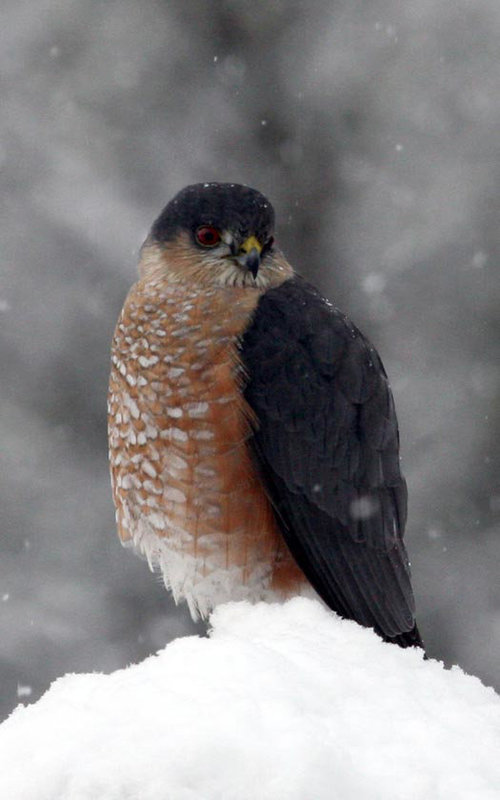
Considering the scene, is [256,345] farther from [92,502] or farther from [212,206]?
[92,502]

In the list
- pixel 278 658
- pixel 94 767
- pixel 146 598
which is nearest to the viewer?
pixel 94 767

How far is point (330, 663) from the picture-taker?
6.66ft

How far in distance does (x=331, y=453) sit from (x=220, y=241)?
33.2 inches

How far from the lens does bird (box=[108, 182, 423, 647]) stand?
3754 mm

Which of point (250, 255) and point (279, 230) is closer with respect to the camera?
point (250, 255)

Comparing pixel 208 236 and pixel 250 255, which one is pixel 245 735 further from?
pixel 208 236

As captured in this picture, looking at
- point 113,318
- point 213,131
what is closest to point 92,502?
point 113,318

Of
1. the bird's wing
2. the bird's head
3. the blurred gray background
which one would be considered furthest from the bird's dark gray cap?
the blurred gray background

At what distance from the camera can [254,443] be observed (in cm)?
377

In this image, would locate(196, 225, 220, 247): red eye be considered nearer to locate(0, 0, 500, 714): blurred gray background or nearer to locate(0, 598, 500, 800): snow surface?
locate(0, 598, 500, 800): snow surface

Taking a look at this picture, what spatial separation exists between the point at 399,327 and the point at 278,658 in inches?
280

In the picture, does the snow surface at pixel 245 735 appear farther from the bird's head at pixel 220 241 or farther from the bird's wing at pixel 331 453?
the bird's head at pixel 220 241

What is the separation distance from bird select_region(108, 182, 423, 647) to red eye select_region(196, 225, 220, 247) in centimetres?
4

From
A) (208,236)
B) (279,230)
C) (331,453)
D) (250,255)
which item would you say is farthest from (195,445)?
(279,230)
